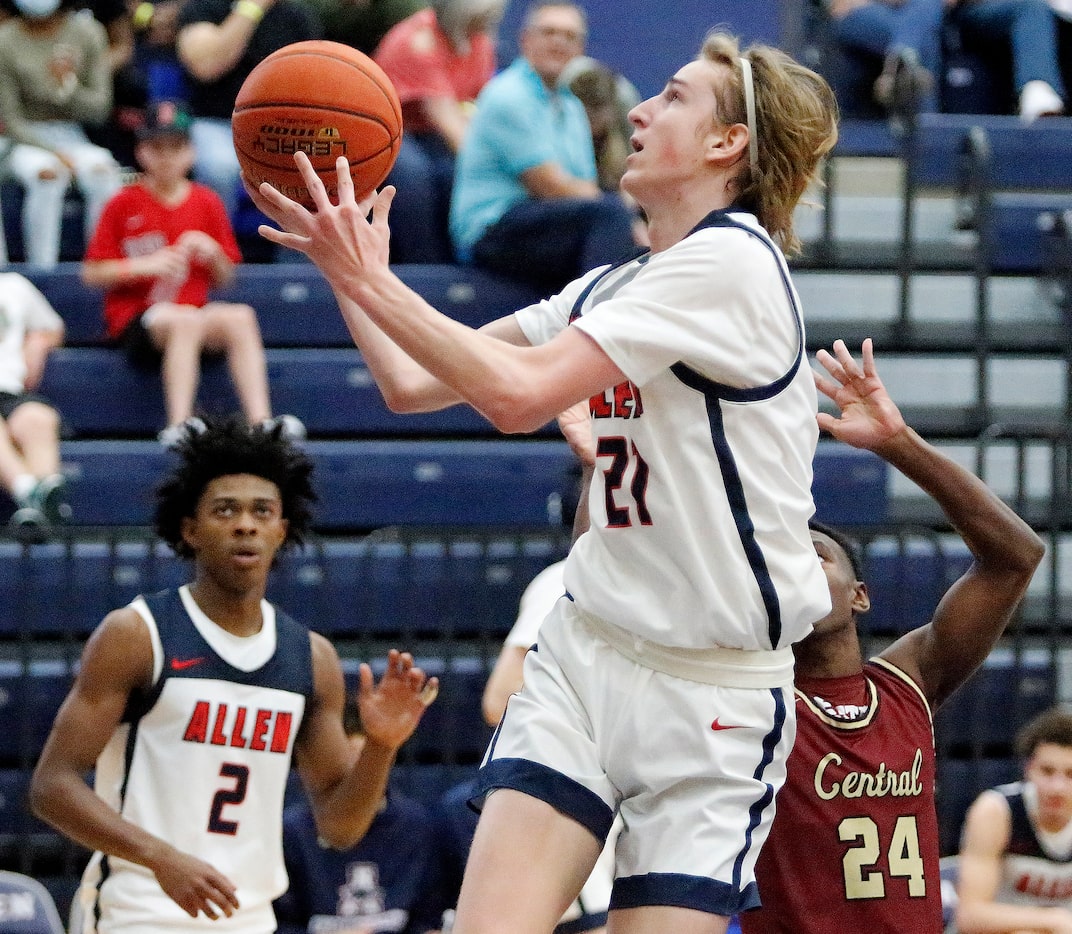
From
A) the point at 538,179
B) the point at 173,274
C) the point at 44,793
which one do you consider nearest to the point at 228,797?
the point at 44,793

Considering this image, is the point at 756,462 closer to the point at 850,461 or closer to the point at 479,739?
the point at 479,739

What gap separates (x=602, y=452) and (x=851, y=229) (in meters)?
6.42

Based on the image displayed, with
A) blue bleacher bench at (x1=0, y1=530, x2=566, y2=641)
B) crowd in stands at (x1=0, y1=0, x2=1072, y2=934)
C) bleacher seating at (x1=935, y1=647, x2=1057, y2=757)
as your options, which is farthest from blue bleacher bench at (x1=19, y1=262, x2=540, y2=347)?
bleacher seating at (x1=935, y1=647, x2=1057, y2=757)

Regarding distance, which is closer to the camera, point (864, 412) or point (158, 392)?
point (864, 412)

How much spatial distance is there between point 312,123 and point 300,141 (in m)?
0.05

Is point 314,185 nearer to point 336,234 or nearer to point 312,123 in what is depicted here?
point 336,234

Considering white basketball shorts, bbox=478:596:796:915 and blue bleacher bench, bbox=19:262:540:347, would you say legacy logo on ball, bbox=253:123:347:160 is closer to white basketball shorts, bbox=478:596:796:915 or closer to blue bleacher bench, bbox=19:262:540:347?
white basketball shorts, bbox=478:596:796:915

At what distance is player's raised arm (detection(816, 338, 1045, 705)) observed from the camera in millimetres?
3590

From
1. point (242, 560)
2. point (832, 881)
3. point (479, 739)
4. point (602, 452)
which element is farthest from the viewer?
point (479, 739)

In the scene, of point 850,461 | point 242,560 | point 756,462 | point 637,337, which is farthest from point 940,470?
point 850,461

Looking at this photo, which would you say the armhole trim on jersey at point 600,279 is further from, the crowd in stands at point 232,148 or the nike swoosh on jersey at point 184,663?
the crowd in stands at point 232,148

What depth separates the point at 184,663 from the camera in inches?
187

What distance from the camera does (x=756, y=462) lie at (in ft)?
10.2

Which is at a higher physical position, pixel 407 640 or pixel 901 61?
pixel 901 61
